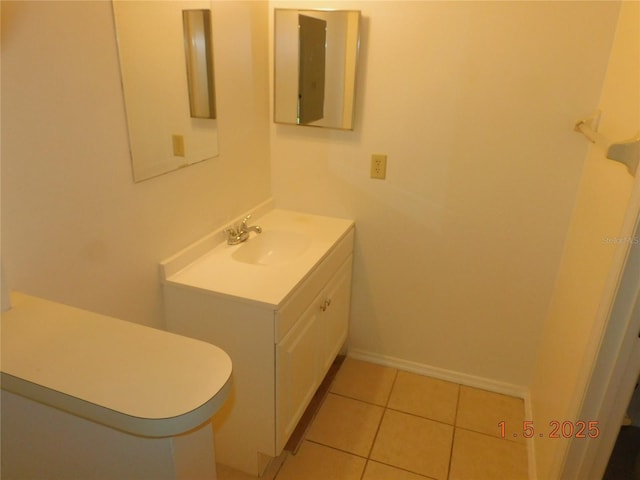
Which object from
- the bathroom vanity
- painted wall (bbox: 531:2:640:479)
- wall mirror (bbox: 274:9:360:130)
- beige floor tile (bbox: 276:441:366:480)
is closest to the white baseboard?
painted wall (bbox: 531:2:640:479)

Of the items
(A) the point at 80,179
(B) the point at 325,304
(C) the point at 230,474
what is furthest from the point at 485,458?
(A) the point at 80,179

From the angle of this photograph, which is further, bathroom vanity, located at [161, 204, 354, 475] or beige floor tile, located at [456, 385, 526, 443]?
beige floor tile, located at [456, 385, 526, 443]

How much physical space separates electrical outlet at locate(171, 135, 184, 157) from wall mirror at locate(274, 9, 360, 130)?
2.19 feet

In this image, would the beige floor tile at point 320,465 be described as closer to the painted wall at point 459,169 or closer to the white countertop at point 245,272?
the painted wall at point 459,169

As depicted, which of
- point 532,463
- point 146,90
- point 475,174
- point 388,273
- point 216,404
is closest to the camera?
point 216,404

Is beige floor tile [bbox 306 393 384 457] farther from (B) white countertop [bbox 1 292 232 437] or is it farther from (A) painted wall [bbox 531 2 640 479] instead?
(B) white countertop [bbox 1 292 232 437]

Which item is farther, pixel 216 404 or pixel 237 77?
pixel 237 77

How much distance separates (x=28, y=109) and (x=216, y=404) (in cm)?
83

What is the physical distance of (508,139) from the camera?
1953 millimetres

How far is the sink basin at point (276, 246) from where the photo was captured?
6.79 feet

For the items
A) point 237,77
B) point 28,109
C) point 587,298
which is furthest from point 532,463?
point 28,109

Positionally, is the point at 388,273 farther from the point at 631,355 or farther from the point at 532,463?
the point at 631,355

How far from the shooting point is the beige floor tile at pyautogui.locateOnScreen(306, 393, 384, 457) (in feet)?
6.63

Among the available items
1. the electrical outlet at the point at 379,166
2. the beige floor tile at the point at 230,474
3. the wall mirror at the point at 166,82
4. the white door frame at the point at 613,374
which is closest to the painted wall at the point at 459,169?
the electrical outlet at the point at 379,166
